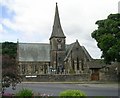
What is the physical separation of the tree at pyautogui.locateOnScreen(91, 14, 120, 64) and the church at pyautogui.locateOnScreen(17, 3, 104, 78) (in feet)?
107

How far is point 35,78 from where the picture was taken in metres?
55.1

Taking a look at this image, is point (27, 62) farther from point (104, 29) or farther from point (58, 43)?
point (104, 29)

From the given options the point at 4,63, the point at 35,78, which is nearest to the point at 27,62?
the point at 35,78

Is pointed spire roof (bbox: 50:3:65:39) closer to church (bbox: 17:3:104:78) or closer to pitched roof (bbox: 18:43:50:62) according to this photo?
church (bbox: 17:3:104:78)

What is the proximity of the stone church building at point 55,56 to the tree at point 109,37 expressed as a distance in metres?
32.6

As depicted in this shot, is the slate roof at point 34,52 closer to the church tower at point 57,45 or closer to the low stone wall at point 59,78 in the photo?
the church tower at point 57,45

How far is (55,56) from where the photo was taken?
274ft

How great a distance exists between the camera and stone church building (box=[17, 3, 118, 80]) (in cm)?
8144

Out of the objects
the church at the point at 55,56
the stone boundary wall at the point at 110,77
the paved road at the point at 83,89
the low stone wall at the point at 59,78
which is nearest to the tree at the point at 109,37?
the paved road at the point at 83,89

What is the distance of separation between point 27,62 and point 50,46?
7.28m

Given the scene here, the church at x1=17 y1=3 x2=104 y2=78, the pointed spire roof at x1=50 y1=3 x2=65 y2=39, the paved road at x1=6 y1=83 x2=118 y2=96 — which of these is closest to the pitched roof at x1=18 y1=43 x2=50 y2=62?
the church at x1=17 y1=3 x2=104 y2=78

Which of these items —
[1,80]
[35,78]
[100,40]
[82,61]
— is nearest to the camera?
[1,80]

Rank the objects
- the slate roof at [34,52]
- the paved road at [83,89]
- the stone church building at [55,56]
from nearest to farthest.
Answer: the paved road at [83,89] → the stone church building at [55,56] → the slate roof at [34,52]

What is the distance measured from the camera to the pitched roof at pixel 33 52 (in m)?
85.1
